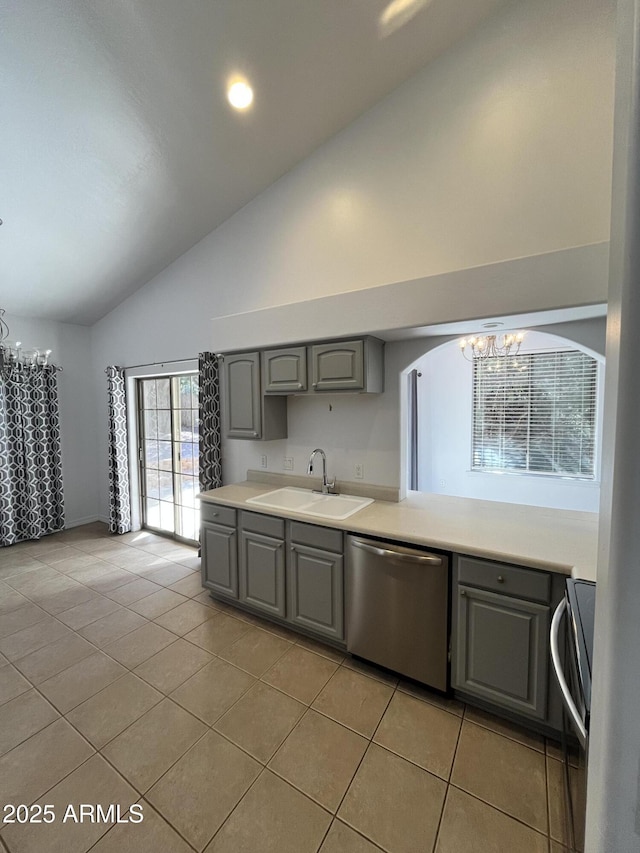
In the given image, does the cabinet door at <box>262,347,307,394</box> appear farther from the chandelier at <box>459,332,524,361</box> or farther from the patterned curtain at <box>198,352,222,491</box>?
the chandelier at <box>459,332,524,361</box>

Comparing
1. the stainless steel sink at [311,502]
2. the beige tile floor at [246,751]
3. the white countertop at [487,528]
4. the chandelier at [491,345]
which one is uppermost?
the chandelier at [491,345]

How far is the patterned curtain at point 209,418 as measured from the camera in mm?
3445

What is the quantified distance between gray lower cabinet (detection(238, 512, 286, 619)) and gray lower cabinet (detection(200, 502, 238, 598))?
0.08 metres

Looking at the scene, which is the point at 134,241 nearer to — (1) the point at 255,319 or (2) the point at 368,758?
(1) the point at 255,319

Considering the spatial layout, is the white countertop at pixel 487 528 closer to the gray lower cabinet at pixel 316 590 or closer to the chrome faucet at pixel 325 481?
the gray lower cabinet at pixel 316 590

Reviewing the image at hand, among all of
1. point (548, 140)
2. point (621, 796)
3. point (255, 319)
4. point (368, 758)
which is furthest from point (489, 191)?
point (368, 758)

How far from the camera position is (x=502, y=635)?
1.73m

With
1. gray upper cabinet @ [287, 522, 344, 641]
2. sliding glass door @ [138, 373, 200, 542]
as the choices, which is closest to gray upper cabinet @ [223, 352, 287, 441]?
gray upper cabinet @ [287, 522, 344, 641]

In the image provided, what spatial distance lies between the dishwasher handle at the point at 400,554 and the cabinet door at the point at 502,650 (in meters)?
0.19

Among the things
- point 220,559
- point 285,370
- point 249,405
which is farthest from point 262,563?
point 285,370

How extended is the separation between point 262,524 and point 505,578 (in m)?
1.53

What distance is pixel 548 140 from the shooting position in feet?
6.43

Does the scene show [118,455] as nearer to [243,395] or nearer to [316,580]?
[243,395]

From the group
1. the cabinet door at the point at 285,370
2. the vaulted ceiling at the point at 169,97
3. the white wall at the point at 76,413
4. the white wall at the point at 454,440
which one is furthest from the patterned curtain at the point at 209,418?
the white wall at the point at 454,440
